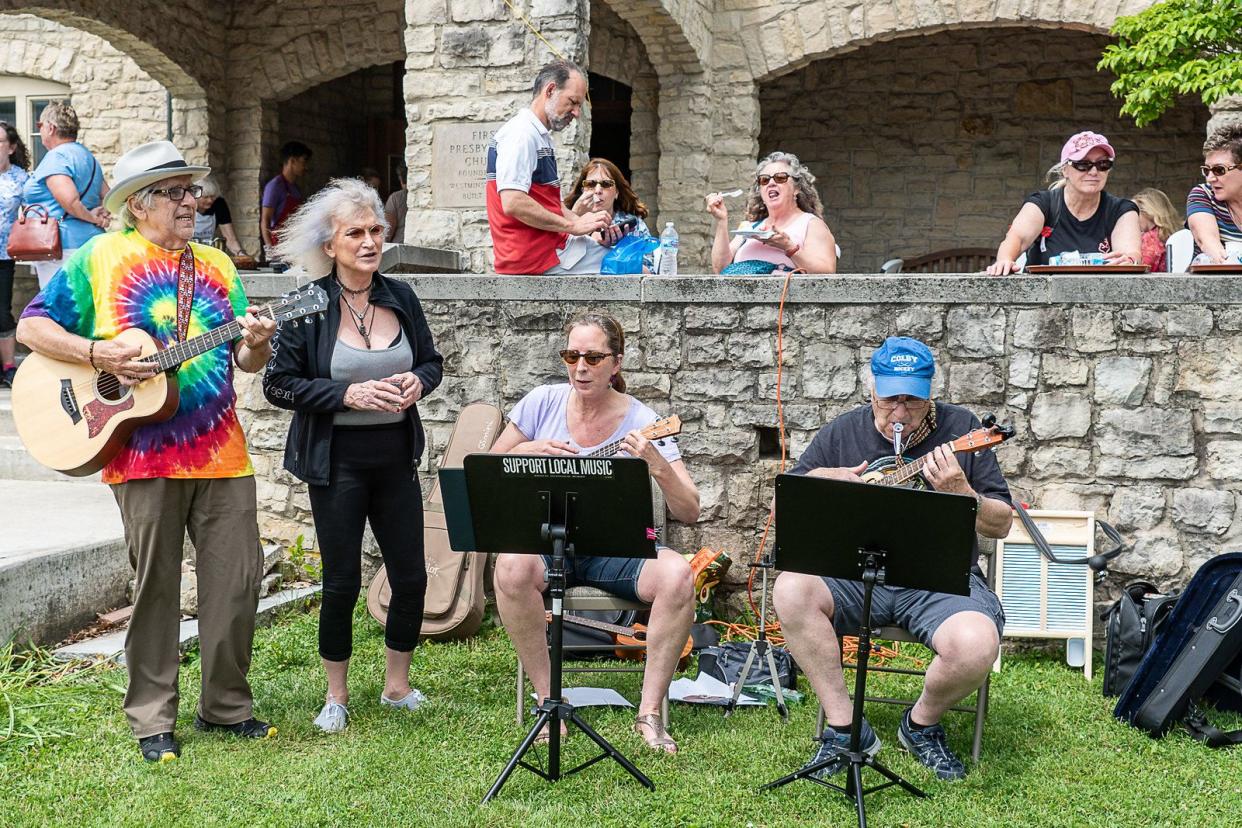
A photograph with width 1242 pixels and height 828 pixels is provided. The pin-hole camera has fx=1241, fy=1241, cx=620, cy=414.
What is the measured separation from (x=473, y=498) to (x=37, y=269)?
505 centimetres

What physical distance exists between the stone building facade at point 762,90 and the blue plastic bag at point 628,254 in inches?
156

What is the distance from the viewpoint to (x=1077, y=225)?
217 inches

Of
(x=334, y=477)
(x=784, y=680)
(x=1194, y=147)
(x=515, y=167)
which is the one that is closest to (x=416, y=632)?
(x=334, y=477)

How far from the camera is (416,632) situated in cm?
449

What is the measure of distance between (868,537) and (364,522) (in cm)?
180

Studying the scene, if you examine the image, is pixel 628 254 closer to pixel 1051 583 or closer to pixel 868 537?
pixel 1051 583

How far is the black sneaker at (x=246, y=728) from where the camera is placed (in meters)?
4.24

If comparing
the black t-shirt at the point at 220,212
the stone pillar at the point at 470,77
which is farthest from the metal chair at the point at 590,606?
the black t-shirt at the point at 220,212

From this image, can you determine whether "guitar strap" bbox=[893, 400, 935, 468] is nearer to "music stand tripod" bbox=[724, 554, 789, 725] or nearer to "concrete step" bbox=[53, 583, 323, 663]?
"music stand tripod" bbox=[724, 554, 789, 725]

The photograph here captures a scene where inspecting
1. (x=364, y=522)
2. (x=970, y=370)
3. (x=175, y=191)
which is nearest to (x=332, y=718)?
(x=364, y=522)

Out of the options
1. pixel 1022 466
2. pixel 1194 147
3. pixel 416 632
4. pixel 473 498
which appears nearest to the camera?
pixel 473 498

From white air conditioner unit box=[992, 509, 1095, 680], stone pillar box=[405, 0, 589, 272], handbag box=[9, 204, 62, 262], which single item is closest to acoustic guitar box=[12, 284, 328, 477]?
white air conditioner unit box=[992, 509, 1095, 680]

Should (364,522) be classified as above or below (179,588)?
above

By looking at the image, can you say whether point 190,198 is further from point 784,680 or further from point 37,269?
point 37,269
